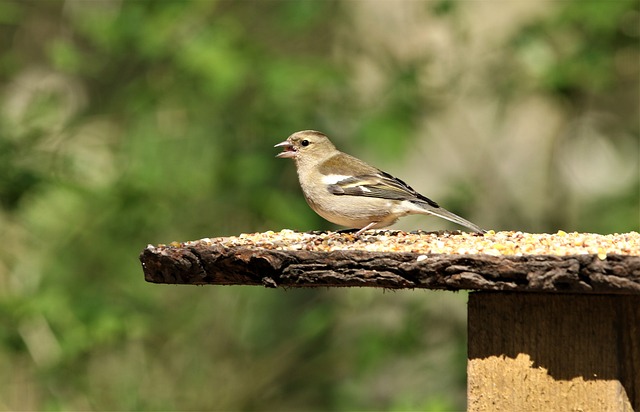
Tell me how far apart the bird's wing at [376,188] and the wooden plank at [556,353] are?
1748 mm

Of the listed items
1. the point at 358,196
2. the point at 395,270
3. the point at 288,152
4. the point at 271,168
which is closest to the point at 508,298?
the point at 395,270

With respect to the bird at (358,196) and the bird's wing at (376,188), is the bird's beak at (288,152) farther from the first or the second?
the bird's wing at (376,188)

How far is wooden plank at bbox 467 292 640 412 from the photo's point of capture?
3.05m

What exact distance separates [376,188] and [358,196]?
0.39 ft

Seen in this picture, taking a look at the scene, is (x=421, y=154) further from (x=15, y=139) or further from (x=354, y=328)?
(x=15, y=139)

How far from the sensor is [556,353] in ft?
10.2

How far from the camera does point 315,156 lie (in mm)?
5629

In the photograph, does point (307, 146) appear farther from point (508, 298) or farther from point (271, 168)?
point (508, 298)

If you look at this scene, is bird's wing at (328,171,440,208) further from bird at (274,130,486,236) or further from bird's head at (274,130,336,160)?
bird's head at (274,130,336,160)

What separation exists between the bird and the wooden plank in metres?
1.41

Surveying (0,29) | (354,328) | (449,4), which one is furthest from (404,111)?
(0,29)

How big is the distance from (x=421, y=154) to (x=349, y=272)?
5.93 m

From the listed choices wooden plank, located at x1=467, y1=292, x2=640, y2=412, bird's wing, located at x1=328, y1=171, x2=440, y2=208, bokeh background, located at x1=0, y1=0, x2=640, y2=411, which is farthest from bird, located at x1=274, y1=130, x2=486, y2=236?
bokeh background, located at x1=0, y1=0, x2=640, y2=411

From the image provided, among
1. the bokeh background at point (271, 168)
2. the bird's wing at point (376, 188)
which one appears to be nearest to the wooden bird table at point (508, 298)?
the bird's wing at point (376, 188)
